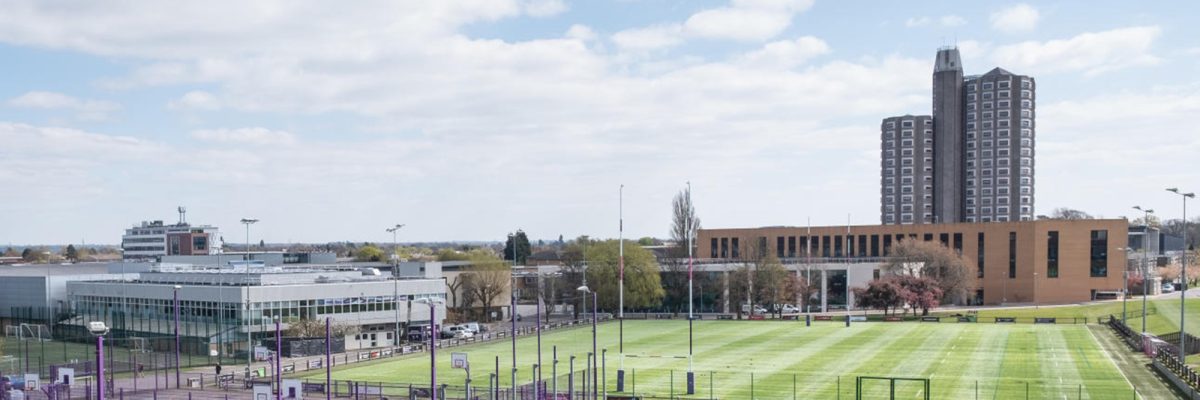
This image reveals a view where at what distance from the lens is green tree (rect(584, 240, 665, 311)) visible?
317 feet

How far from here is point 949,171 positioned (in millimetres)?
168250

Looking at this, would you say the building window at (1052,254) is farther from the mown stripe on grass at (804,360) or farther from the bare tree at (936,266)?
the mown stripe on grass at (804,360)

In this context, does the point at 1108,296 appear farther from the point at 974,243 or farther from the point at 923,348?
the point at 923,348

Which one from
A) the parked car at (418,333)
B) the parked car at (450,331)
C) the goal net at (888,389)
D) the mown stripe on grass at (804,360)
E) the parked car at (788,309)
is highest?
the goal net at (888,389)

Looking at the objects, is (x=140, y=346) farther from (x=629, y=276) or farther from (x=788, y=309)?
(x=788, y=309)

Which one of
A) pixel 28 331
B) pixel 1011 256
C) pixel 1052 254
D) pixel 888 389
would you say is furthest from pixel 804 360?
pixel 1052 254

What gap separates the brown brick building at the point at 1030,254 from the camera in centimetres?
11081

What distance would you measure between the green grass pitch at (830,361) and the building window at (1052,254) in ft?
112

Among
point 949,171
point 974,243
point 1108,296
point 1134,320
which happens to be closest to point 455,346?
point 1134,320

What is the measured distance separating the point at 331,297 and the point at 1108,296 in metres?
90.3

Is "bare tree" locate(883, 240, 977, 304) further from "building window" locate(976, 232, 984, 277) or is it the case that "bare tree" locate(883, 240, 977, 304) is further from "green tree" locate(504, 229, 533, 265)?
"green tree" locate(504, 229, 533, 265)

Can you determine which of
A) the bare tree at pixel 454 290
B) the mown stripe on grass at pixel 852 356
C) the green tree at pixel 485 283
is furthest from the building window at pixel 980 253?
the bare tree at pixel 454 290

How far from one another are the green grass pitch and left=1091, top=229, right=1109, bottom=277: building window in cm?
3488

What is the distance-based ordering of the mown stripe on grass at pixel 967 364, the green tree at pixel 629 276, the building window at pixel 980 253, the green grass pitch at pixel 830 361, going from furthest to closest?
the building window at pixel 980 253
the green tree at pixel 629 276
the green grass pitch at pixel 830 361
the mown stripe on grass at pixel 967 364
